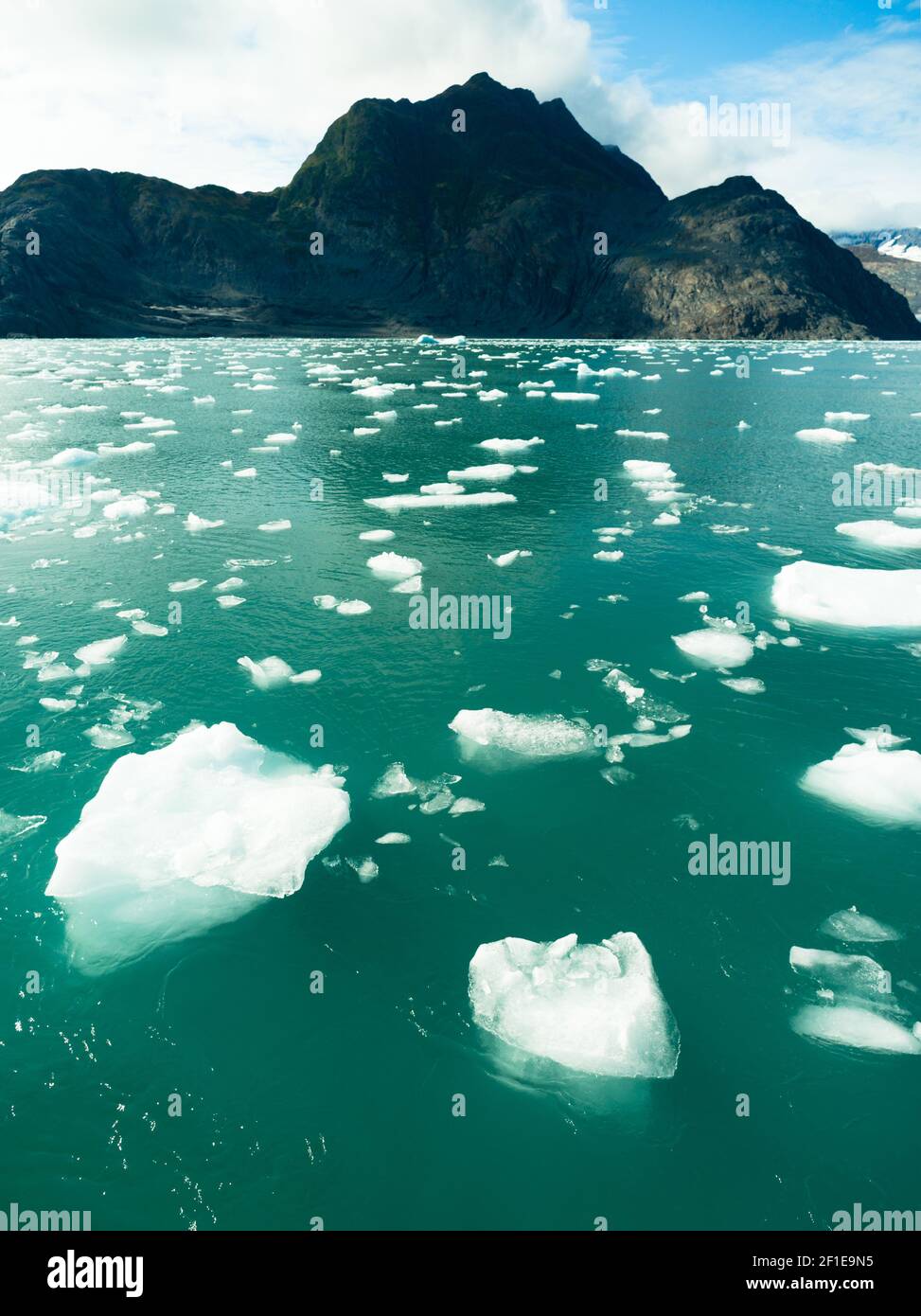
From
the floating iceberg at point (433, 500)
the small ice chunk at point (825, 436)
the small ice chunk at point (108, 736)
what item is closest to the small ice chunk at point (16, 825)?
the small ice chunk at point (108, 736)

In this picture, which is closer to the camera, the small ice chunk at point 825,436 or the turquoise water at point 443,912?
the turquoise water at point 443,912

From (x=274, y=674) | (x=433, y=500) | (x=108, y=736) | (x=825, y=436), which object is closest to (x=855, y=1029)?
(x=274, y=674)

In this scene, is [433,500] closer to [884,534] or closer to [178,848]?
[884,534]

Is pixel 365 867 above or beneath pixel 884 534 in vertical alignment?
beneath

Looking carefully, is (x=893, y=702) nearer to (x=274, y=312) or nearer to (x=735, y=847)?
(x=735, y=847)

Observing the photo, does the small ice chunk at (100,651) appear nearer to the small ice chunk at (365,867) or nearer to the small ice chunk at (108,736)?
the small ice chunk at (108,736)

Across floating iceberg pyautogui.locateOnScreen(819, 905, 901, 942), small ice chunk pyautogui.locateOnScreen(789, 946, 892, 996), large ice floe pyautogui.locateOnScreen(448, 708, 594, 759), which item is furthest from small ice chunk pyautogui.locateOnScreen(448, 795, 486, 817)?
floating iceberg pyautogui.locateOnScreen(819, 905, 901, 942)
